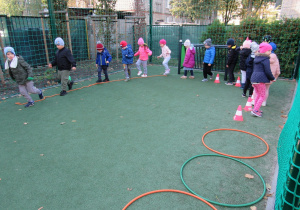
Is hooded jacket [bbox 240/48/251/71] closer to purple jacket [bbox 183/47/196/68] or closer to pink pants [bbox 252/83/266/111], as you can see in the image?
pink pants [bbox 252/83/266/111]

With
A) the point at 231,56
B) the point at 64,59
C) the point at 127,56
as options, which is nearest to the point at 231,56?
the point at 231,56

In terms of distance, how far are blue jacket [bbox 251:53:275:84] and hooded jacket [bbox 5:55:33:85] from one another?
548cm

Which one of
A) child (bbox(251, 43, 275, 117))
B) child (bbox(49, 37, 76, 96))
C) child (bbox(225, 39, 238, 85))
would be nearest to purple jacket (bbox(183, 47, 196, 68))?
child (bbox(225, 39, 238, 85))

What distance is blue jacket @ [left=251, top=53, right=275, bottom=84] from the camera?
4703 millimetres

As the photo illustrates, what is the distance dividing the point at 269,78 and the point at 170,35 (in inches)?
305

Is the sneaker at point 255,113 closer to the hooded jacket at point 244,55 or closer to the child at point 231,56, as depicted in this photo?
the hooded jacket at point 244,55

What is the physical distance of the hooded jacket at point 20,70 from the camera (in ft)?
17.6

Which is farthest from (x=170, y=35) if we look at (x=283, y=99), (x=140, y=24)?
(x=283, y=99)

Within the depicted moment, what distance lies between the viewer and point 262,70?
15.7 ft

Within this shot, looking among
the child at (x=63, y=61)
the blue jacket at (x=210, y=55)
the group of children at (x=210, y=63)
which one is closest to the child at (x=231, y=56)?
the group of children at (x=210, y=63)

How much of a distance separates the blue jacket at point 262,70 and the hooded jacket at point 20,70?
5485 millimetres

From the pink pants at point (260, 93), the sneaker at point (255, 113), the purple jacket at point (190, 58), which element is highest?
the purple jacket at point (190, 58)

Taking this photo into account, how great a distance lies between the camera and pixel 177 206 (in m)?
2.48

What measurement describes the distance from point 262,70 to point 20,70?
5.76 m
